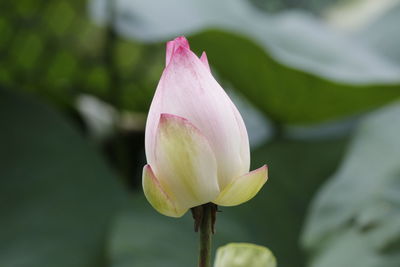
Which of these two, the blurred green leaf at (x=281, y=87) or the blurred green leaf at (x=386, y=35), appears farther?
the blurred green leaf at (x=386, y=35)

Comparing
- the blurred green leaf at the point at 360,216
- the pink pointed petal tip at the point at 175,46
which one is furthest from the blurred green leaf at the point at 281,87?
the pink pointed petal tip at the point at 175,46

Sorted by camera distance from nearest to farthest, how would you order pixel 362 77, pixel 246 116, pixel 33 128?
1. pixel 362 77
2. pixel 33 128
3. pixel 246 116

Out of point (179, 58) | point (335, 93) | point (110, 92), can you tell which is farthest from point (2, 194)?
point (179, 58)

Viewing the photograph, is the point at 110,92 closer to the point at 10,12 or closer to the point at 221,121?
the point at 10,12

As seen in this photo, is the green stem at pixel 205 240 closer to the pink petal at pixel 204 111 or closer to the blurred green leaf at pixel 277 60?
the pink petal at pixel 204 111

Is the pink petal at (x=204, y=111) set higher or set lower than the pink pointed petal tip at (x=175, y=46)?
lower

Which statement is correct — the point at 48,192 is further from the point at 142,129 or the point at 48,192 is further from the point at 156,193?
the point at 156,193
